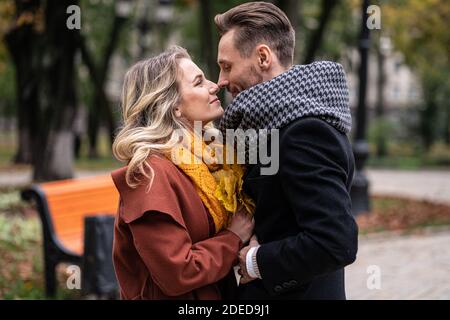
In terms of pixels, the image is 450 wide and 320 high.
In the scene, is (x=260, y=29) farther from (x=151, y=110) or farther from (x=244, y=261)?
(x=244, y=261)

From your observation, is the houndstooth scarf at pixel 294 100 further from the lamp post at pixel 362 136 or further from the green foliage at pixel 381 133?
the green foliage at pixel 381 133

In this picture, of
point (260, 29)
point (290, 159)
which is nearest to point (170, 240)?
point (290, 159)

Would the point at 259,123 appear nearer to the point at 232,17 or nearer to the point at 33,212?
the point at 232,17

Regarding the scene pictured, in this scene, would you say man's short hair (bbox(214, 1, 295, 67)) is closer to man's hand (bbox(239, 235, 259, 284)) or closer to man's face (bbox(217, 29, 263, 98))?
man's face (bbox(217, 29, 263, 98))

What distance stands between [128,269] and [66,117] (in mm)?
12415

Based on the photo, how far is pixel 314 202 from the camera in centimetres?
226

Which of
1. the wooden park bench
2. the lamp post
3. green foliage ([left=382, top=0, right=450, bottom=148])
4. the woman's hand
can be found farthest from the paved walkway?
green foliage ([left=382, top=0, right=450, bottom=148])

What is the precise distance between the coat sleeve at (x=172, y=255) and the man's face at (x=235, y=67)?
0.53 meters

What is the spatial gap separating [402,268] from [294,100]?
232 inches

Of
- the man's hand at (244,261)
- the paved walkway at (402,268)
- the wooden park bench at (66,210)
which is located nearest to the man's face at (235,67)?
the man's hand at (244,261)

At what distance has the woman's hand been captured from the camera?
255 cm

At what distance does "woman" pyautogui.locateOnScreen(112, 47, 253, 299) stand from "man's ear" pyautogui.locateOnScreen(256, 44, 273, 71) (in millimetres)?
231

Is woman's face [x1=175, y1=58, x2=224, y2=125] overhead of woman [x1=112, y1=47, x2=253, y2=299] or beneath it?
overhead

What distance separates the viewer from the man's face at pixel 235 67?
8.30ft
